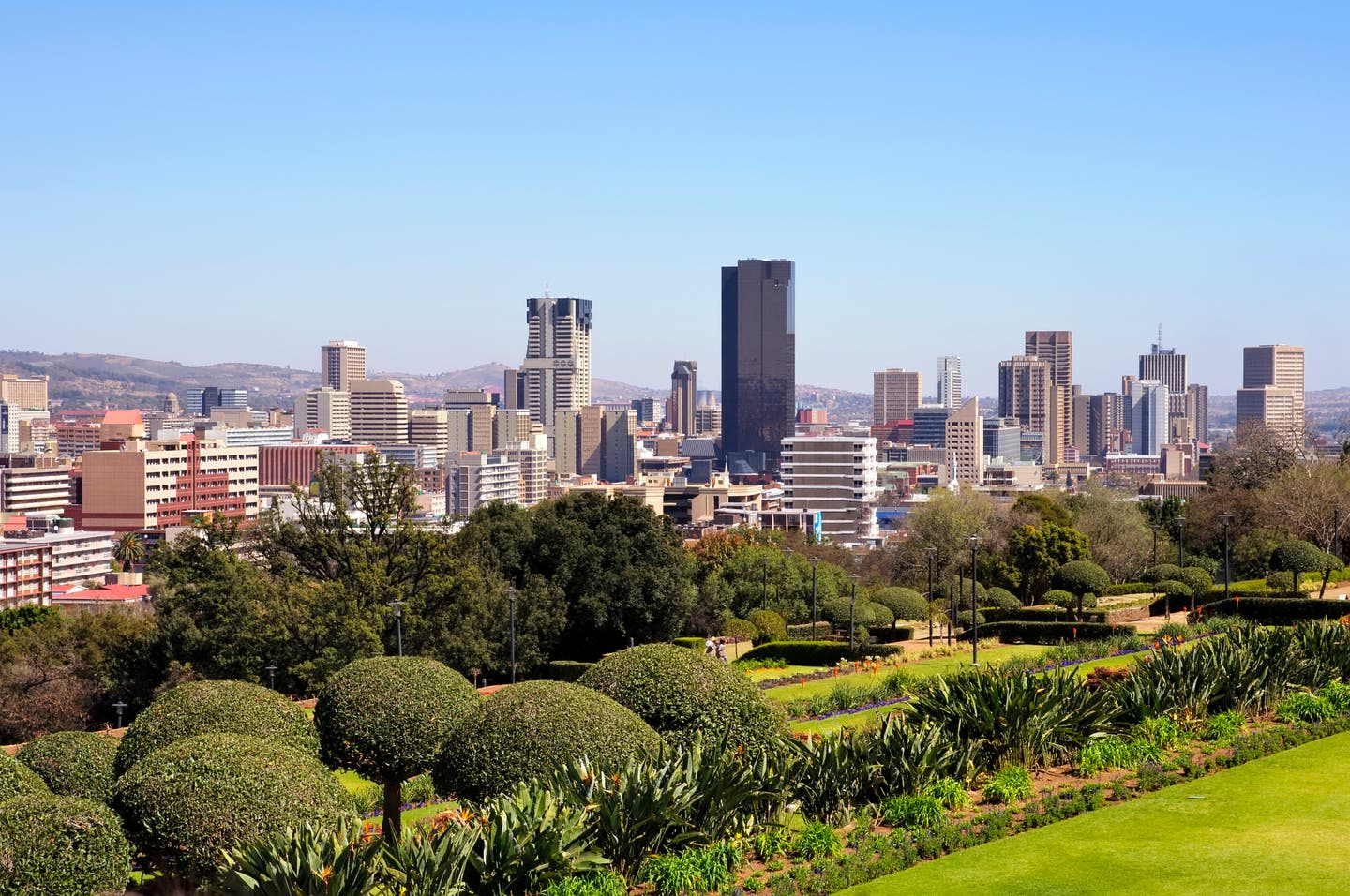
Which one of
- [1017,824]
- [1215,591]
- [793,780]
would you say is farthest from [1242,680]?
[1215,591]

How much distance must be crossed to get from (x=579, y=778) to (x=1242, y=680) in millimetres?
8696

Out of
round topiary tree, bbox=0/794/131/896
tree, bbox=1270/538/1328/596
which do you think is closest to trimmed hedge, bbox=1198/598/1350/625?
tree, bbox=1270/538/1328/596

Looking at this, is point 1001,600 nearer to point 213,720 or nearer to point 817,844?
point 213,720

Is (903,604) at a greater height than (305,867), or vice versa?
(305,867)

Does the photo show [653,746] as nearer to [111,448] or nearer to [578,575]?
[578,575]

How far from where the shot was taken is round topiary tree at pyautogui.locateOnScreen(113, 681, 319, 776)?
14547 mm

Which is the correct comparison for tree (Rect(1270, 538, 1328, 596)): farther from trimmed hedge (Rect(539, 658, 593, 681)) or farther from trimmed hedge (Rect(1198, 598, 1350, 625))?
trimmed hedge (Rect(539, 658, 593, 681))

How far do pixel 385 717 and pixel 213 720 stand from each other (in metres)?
1.75

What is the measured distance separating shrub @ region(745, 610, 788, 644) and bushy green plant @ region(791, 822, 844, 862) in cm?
2910

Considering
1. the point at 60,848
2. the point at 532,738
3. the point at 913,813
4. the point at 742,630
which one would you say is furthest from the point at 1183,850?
the point at 742,630

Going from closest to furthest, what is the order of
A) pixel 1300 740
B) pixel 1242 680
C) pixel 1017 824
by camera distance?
pixel 1017 824 < pixel 1300 740 < pixel 1242 680

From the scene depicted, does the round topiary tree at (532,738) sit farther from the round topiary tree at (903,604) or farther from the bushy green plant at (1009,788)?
the round topiary tree at (903,604)

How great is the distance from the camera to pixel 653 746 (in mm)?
13062

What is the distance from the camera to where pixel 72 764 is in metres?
15.3
